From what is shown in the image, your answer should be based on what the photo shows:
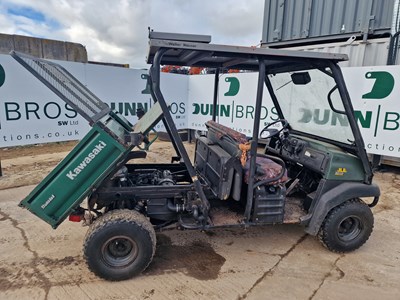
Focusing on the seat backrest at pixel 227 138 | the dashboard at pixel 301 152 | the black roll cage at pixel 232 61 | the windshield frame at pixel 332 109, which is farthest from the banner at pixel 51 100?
the dashboard at pixel 301 152

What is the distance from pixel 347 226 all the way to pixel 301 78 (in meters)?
1.70

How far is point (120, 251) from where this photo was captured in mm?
2568

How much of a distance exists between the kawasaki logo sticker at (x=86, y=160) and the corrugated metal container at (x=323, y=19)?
6.19 m

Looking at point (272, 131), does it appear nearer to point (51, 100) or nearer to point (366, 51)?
point (366, 51)

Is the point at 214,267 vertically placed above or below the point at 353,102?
below

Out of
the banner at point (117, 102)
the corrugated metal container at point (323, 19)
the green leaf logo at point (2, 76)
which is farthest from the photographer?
the corrugated metal container at point (323, 19)

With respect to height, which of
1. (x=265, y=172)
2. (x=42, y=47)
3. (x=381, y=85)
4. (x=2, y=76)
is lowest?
(x=265, y=172)

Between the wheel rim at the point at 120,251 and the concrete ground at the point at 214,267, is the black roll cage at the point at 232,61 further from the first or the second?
the wheel rim at the point at 120,251

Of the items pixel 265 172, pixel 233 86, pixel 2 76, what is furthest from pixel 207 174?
pixel 233 86

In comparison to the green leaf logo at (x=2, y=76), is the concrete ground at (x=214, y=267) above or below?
below

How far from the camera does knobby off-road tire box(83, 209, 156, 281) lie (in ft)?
7.86

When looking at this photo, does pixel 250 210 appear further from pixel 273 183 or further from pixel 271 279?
pixel 271 279

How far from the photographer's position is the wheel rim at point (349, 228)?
9.91ft

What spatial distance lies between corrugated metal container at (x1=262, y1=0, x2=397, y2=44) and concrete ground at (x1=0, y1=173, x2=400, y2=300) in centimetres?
458
